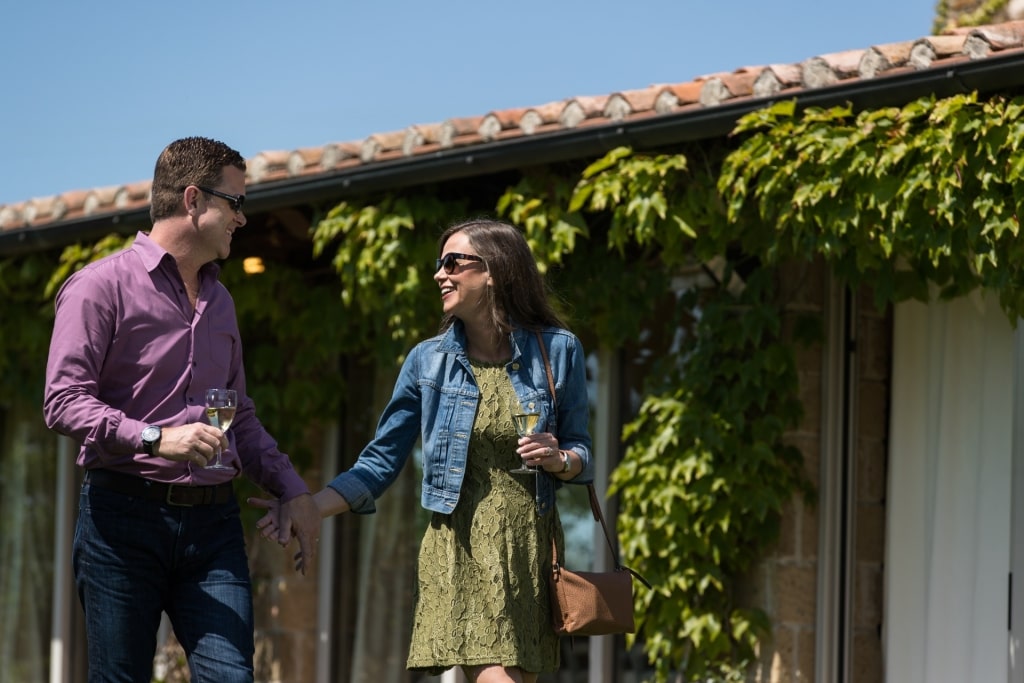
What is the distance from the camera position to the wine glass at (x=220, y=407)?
336 centimetres

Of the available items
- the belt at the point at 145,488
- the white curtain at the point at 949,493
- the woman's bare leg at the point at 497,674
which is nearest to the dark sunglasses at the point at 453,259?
the belt at the point at 145,488

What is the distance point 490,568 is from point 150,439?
91 cm

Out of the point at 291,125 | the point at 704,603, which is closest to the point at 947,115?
the point at 704,603

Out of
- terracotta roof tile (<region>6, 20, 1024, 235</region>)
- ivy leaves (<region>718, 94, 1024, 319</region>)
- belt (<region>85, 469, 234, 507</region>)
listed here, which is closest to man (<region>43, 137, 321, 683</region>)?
belt (<region>85, 469, 234, 507</region>)

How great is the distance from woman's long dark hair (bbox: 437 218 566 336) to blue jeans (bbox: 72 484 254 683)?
868 mm

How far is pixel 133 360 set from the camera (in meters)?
3.50

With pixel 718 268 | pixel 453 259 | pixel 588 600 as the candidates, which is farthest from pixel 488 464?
pixel 718 268

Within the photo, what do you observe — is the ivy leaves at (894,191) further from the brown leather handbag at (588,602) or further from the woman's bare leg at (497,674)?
the woman's bare leg at (497,674)

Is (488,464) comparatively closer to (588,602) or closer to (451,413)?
(451,413)

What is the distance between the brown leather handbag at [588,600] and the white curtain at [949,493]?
242 centimetres

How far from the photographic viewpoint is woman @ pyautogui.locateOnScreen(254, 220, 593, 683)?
3641 mm

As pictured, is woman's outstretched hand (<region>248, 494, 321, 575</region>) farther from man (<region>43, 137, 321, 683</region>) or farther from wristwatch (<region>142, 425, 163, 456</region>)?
wristwatch (<region>142, 425, 163, 456</region>)

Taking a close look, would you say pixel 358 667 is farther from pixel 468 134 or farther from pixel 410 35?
pixel 410 35

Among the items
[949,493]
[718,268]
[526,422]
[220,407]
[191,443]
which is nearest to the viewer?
[191,443]
